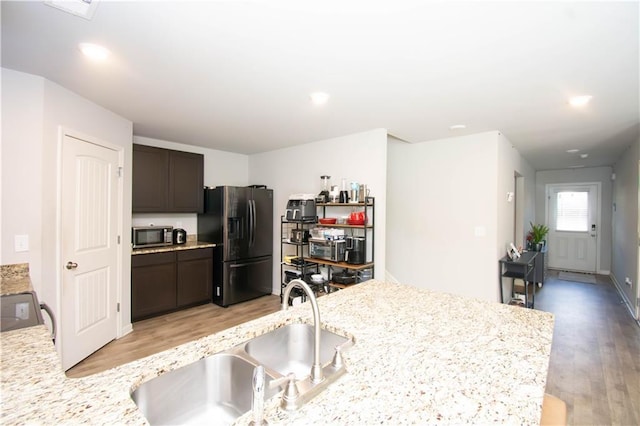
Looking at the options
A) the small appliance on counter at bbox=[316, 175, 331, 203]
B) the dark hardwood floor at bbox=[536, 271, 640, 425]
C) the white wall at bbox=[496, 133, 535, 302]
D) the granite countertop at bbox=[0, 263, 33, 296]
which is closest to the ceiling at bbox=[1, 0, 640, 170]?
the white wall at bbox=[496, 133, 535, 302]

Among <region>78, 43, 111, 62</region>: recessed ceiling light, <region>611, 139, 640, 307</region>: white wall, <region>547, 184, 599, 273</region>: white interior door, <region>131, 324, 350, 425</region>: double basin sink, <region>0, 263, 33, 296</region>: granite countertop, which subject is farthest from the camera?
<region>547, 184, 599, 273</region>: white interior door

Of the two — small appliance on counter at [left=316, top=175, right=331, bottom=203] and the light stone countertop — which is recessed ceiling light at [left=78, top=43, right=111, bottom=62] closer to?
the light stone countertop

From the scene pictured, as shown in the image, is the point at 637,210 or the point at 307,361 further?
the point at 637,210

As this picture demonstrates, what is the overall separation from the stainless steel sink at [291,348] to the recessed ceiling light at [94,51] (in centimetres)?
198

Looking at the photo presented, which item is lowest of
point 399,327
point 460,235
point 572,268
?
point 572,268

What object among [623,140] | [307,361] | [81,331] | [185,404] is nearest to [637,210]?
[623,140]

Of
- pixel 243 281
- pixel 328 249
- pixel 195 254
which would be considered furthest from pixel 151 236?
pixel 328 249

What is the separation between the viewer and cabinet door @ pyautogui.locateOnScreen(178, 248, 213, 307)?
4.02 m

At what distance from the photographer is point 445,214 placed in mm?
4004

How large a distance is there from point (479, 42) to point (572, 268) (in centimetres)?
726

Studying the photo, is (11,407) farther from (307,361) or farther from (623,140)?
(623,140)

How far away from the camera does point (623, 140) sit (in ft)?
13.3

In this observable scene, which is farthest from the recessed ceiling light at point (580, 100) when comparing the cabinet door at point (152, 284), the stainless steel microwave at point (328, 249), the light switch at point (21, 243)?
the cabinet door at point (152, 284)

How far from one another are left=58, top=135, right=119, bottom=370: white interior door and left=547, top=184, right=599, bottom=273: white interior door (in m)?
8.51
